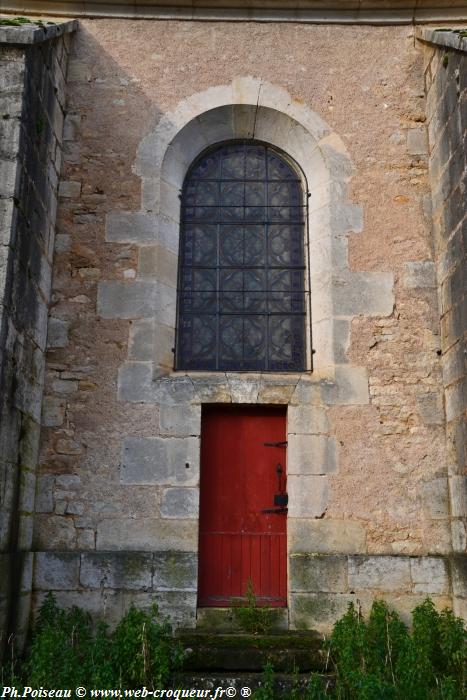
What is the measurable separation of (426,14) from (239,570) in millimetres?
4974

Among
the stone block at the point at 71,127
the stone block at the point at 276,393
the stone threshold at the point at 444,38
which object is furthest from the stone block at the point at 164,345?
the stone threshold at the point at 444,38

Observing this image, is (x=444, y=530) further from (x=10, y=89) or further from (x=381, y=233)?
(x=10, y=89)

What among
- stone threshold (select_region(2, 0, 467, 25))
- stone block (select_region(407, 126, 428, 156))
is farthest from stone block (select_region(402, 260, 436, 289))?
stone threshold (select_region(2, 0, 467, 25))

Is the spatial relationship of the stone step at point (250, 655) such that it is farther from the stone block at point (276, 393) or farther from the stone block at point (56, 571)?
the stone block at point (276, 393)

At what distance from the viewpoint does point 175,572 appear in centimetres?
503

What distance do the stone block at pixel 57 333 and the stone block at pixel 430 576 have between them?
303 cm

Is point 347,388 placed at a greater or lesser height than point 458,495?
greater

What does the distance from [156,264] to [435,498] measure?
108 inches

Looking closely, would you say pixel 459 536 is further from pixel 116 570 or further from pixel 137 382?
pixel 137 382

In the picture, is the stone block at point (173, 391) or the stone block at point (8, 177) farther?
the stone block at point (173, 391)

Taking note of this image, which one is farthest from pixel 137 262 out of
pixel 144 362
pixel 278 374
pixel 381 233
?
pixel 381 233

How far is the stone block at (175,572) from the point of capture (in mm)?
5012

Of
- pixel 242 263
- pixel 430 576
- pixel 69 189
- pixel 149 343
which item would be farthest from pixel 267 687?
pixel 69 189

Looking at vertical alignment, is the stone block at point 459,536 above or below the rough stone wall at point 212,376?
below
